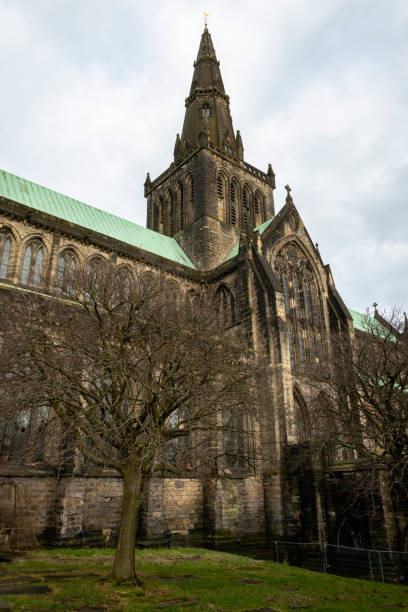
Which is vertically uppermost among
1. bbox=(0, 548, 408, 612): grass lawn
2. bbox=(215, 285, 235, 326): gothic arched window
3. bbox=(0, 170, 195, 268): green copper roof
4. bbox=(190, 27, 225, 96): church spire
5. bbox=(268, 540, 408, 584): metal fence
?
bbox=(190, 27, 225, 96): church spire

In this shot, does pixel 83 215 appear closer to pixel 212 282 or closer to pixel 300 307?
pixel 212 282

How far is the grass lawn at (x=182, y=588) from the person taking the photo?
7914mm

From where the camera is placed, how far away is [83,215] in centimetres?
2873

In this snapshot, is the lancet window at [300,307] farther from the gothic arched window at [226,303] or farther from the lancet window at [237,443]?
the lancet window at [237,443]

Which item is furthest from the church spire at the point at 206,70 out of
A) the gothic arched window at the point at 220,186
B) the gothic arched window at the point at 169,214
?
the gothic arched window at the point at 220,186

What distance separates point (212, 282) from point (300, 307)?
6011mm

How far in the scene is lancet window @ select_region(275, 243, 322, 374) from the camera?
2755 cm

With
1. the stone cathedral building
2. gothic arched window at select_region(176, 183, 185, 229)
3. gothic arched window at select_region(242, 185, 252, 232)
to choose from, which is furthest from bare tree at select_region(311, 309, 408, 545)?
gothic arched window at select_region(176, 183, 185, 229)

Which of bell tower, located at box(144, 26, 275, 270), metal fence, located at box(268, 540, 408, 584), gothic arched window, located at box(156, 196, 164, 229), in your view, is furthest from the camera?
gothic arched window, located at box(156, 196, 164, 229)

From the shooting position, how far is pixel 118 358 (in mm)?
11242

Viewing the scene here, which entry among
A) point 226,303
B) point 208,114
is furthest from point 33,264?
point 208,114

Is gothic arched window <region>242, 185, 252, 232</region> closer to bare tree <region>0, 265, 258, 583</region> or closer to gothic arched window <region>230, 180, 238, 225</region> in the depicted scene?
gothic arched window <region>230, 180, 238, 225</region>

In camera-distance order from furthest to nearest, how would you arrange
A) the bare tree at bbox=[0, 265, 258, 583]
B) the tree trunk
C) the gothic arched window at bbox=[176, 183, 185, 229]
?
the gothic arched window at bbox=[176, 183, 185, 229] < the bare tree at bbox=[0, 265, 258, 583] < the tree trunk

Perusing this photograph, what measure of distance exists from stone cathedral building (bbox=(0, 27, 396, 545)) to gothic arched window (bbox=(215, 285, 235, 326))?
0.10 m
